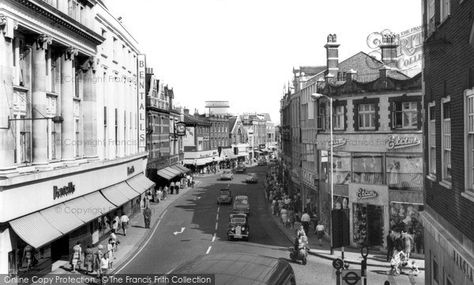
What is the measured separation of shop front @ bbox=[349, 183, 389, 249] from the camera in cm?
2986

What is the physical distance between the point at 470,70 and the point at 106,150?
90.5 ft

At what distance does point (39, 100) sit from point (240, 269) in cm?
1499

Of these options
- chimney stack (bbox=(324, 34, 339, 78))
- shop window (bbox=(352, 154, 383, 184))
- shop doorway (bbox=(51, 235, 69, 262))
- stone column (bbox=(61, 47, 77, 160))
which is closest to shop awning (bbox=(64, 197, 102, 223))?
shop doorway (bbox=(51, 235, 69, 262))

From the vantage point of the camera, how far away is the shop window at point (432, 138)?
16.0 m

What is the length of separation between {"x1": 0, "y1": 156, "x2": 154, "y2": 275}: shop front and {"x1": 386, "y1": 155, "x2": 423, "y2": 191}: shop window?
1707cm

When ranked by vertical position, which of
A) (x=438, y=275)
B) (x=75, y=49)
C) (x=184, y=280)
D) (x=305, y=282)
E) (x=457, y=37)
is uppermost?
(x=75, y=49)

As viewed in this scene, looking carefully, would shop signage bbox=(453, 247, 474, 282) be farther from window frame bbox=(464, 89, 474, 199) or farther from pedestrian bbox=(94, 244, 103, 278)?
pedestrian bbox=(94, 244, 103, 278)

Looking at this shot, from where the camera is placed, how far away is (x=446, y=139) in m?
14.1

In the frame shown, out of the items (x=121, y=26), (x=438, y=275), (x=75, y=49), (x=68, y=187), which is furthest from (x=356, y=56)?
(x=438, y=275)

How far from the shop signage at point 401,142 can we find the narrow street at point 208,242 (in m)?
8.01

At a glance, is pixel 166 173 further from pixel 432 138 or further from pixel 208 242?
pixel 432 138

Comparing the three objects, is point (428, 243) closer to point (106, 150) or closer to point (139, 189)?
point (106, 150)

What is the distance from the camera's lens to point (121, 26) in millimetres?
40562

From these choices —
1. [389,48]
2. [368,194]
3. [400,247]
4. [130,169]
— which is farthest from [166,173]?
[400,247]
